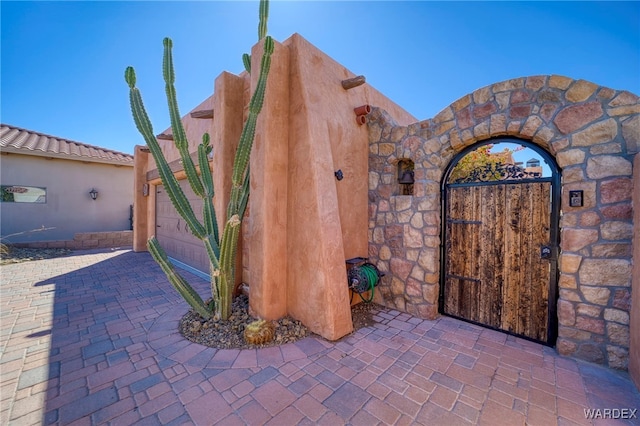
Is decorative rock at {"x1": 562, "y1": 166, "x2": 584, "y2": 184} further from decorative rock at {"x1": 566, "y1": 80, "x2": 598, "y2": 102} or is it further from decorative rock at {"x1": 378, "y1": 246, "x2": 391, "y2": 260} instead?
decorative rock at {"x1": 378, "y1": 246, "x2": 391, "y2": 260}

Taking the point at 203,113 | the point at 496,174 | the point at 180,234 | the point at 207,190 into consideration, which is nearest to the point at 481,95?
the point at 496,174

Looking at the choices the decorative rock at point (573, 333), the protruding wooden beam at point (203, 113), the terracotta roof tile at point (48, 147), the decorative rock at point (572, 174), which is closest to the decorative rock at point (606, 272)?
the decorative rock at point (573, 333)

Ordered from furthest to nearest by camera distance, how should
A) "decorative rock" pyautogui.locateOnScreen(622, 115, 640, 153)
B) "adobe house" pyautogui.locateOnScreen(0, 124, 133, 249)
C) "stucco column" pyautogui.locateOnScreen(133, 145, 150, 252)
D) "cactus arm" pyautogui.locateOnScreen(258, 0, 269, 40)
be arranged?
"adobe house" pyautogui.locateOnScreen(0, 124, 133, 249), "stucco column" pyautogui.locateOnScreen(133, 145, 150, 252), "cactus arm" pyautogui.locateOnScreen(258, 0, 269, 40), "decorative rock" pyautogui.locateOnScreen(622, 115, 640, 153)

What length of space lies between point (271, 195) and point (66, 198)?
10.9m

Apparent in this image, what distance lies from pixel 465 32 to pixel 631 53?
247 cm

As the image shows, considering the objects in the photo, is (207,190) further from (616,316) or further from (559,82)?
(616,316)

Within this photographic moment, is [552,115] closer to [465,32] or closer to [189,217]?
[465,32]

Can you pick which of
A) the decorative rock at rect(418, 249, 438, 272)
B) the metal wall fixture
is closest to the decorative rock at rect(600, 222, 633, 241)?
the decorative rock at rect(418, 249, 438, 272)

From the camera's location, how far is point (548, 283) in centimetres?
282

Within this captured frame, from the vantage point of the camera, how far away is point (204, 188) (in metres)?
3.26

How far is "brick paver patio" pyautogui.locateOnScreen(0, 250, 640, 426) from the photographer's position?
72.1 inches

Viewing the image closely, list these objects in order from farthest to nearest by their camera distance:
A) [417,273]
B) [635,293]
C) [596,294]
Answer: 1. [417,273]
2. [596,294]
3. [635,293]

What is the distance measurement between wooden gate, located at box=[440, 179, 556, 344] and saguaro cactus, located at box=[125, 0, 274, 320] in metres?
2.91

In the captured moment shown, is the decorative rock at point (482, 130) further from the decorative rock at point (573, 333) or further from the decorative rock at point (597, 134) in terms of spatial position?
the decorative rock at point (573, 333)
